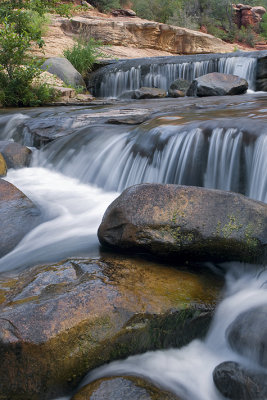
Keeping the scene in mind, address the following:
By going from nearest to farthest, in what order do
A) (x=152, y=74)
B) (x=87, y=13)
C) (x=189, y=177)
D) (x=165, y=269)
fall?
1. (x=165, y=269)
2. (x=189, y=177)
3. (x=152, y=74)
4. (x=87, y=13)

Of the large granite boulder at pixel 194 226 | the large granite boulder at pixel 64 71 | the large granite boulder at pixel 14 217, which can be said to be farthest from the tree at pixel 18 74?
the large granite boulder at pixel 194 226

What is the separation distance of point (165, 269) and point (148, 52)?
20.3 meters

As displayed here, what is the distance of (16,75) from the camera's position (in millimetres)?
10336

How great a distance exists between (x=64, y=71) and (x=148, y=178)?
921 cm

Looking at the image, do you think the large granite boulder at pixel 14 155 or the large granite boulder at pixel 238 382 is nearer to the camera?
the large granite boulder at pixel 238 382

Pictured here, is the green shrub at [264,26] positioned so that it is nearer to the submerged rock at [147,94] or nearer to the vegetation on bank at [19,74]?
the submerged rock at [147,94]

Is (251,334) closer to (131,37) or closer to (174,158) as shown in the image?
(174,158)

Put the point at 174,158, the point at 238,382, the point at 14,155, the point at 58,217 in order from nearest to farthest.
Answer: the point at 238,382
the point at 58,217
the point at 174,158
the point at 14,155

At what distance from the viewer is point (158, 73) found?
46.6ft

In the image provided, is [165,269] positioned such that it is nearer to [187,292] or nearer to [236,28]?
[187,292]

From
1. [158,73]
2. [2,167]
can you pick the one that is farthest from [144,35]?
[2,167]

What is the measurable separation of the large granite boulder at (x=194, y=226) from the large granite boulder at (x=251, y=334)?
55 centimetres

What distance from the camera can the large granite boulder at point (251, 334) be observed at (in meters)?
→ 2.33

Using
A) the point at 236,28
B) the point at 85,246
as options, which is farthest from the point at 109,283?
the point at 236,28
